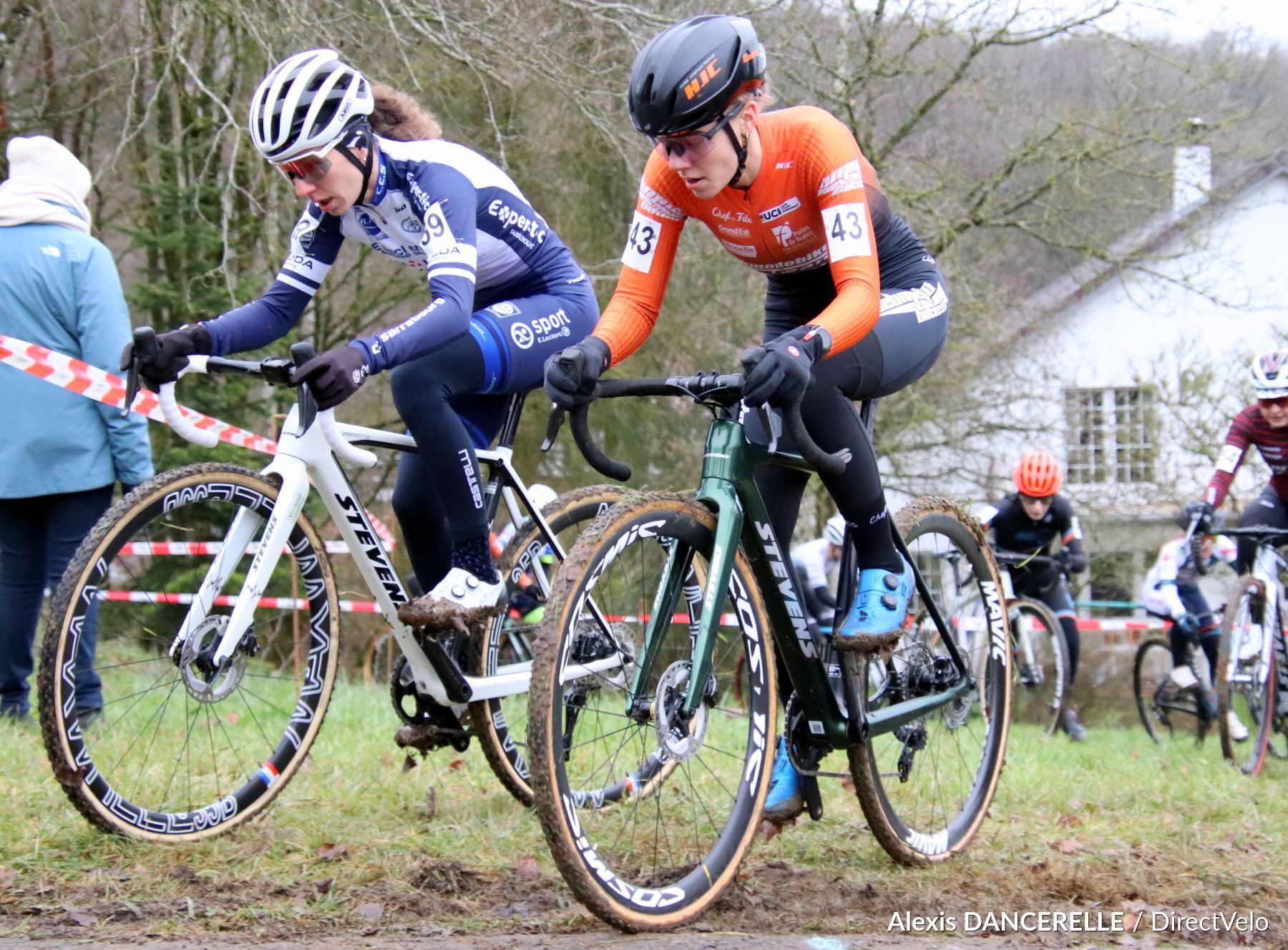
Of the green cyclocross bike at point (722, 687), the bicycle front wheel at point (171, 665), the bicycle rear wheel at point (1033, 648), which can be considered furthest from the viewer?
the bicycle rear wheel at point (1033, 648)

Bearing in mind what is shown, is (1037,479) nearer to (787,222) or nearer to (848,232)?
(787,222)

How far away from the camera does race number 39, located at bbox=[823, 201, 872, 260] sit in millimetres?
3629

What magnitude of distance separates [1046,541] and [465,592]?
302 inches

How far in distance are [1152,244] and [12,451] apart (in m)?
20.3

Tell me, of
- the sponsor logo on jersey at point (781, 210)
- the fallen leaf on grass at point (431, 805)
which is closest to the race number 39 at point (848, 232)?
the sponsor logo on jersey at point (781, 210)

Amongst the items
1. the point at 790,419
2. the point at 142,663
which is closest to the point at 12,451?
the point at 142,663

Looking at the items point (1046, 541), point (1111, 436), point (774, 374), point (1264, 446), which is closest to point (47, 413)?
point (774, 374)

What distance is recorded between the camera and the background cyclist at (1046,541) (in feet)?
34.7

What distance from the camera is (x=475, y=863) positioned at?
3996 millimetres

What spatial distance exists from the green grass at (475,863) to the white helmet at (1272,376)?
3181 millimetres

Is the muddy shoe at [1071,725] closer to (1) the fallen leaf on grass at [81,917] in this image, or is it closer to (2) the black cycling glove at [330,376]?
(2) the black cycling glove at [330,376]

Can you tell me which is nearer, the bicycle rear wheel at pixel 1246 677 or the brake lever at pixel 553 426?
the brake lever at pixel 553 426

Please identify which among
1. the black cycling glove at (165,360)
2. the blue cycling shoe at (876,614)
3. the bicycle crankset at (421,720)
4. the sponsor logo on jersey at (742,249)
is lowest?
the bicycle crankset at (421,720)

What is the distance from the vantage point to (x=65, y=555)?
553 centimetres
